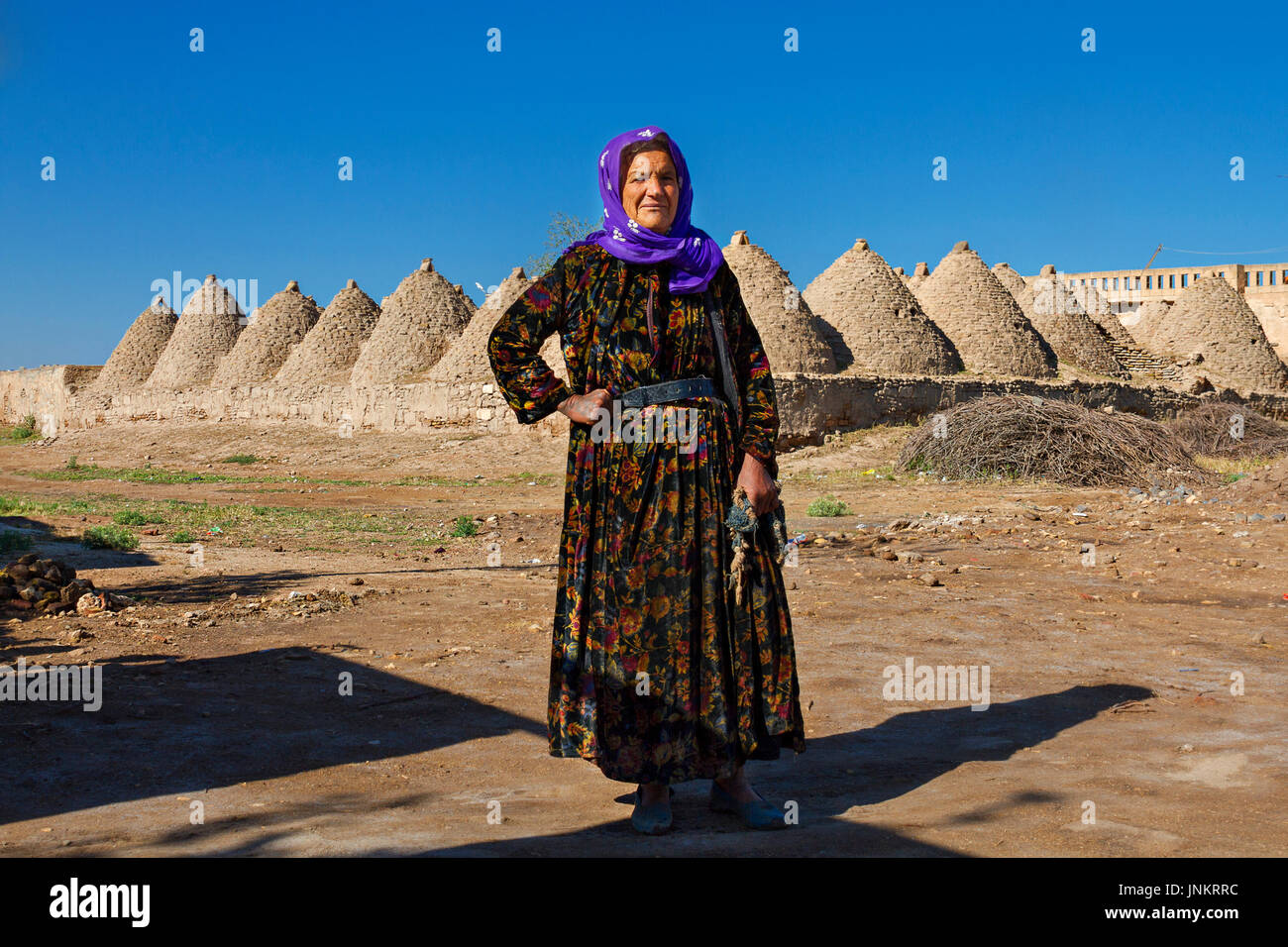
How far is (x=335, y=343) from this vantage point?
90.9 feet

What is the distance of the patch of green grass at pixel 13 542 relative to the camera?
299 inches

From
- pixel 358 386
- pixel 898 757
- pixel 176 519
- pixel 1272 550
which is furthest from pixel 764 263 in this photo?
pixel 898 757

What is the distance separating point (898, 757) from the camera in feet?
10.8

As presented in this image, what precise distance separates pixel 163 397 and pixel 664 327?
95.6 feet

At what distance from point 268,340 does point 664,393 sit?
95.5 feet

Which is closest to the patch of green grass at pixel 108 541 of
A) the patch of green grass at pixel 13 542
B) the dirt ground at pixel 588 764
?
the dirt ground at pixel 588 764

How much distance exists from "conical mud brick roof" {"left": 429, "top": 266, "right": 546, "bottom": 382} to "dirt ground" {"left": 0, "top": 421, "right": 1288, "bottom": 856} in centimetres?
1401

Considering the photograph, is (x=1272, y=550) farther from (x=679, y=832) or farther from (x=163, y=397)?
(x=163, y=397)

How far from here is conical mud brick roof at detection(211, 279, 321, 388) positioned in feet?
96.6

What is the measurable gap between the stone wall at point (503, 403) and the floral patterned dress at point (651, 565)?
14.9m

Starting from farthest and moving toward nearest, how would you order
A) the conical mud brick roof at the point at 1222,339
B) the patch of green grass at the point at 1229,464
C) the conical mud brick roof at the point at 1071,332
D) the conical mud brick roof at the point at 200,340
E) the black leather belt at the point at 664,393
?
1. the conical mud brick roof at the point at 200,340
2. the conical mud brick roof at the point at 1222,339
3. the conical mud brick roof at the point at 1071,332
4. the patch of green grass at the point at 1229,464
5. the black leather belt at the point at 664,393

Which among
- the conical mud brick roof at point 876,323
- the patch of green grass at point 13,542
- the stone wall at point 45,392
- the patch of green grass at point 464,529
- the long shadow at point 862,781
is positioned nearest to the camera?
the long shadow at point 862,781

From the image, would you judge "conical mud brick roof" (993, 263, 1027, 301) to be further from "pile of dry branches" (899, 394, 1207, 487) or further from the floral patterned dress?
the floral patterned dress

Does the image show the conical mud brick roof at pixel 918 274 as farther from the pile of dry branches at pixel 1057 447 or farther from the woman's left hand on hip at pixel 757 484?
the woman's left hand on hip at pixel 757 484
